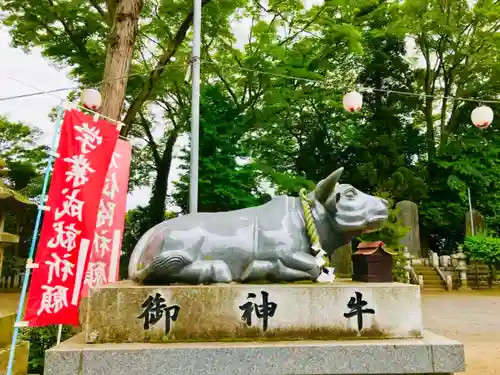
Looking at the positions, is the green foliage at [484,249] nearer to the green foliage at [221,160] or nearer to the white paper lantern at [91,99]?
the green foliage at [221,160]

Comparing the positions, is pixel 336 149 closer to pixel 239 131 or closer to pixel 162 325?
pixel 239 131

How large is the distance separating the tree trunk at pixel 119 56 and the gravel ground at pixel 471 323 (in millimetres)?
6994

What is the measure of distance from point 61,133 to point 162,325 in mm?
2707

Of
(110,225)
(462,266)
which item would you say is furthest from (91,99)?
(462,266)

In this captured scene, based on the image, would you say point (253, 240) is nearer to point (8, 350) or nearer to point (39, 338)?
point (8, 350)

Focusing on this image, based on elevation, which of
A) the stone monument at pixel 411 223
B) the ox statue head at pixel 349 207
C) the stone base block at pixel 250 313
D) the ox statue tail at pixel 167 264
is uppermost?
the stone monument at pixel 411 223

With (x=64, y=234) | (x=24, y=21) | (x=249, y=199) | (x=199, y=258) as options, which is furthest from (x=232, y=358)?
(x=24, y=21)

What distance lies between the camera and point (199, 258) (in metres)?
3.30

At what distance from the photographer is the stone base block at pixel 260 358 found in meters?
2.76

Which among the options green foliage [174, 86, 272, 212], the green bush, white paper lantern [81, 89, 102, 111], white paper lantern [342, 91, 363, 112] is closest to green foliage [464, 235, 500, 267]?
the green bush

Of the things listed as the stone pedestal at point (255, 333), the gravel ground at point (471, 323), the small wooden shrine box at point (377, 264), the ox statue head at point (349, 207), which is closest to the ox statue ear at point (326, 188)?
the ox statue head at point (349, 207)

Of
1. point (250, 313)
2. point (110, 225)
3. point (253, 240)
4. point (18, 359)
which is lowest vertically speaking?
point (18, 359)

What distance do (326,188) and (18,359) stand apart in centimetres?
419

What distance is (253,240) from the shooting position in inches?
132
